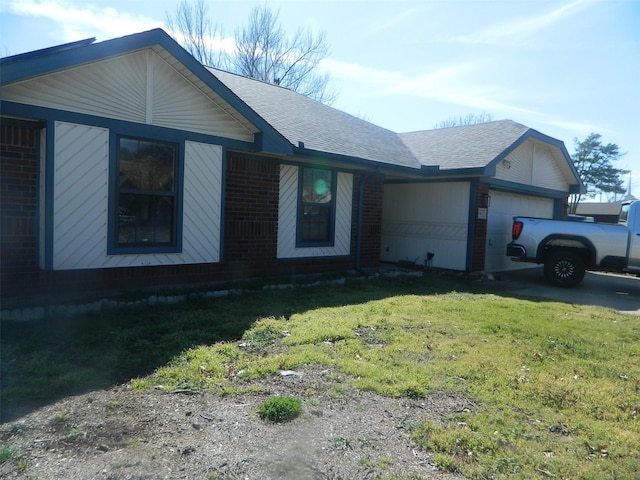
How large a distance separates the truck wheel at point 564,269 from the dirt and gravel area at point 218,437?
28.5ft

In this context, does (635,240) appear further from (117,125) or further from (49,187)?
(49,187)

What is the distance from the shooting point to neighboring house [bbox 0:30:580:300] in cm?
620

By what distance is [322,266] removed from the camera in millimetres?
10453

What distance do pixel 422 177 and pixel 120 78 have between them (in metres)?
8.65

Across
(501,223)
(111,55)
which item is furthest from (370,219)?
(111,55)

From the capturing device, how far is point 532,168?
1483 cm

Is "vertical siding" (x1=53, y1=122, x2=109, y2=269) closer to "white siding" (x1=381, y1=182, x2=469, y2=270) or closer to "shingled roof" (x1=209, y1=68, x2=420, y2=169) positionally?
"shingled roof" (x1=209, y1=68, x2=420, y2=169)

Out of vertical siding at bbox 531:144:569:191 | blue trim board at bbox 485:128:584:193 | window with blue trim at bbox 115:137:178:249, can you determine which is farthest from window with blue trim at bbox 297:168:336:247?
vertical siding at bbox 531:144:569:191

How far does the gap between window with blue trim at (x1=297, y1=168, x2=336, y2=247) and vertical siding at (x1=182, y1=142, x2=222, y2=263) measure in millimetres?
2177

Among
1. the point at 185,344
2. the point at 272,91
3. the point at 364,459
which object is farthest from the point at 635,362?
the point at 272,91

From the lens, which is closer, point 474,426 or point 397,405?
point 474,426

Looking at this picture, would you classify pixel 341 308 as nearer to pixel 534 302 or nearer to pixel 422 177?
pixel 534 302

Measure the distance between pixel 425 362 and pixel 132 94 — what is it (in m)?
5.58

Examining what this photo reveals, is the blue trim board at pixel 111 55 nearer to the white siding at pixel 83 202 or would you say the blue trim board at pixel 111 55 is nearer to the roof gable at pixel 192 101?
the roof gable at pixel 192 101
